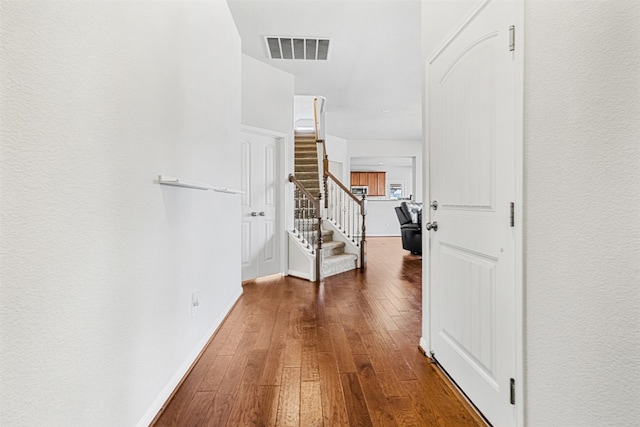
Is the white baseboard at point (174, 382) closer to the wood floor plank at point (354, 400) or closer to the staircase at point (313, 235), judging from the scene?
the wood floor plank at point (354, 400)

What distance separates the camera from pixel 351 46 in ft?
13.5

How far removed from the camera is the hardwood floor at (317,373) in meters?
1.62

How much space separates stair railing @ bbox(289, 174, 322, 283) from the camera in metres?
4.64

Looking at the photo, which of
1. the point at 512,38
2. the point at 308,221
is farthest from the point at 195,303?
the point at 308,221

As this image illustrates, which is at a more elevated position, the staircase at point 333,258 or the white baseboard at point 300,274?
the staircase at point 333,258

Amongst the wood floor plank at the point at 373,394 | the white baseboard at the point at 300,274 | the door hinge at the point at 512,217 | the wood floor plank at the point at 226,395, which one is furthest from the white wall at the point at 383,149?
the door hinge at the point at 512,217

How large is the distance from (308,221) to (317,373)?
10.9 ft

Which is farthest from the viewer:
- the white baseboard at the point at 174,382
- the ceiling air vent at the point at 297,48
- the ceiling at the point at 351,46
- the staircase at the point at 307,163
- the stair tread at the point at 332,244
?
the staircase at the point at 307,163

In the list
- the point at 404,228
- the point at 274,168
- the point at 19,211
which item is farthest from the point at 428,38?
the point at 404,228

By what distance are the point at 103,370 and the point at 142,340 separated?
0.30 metres

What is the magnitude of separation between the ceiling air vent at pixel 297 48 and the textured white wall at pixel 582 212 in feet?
10.2

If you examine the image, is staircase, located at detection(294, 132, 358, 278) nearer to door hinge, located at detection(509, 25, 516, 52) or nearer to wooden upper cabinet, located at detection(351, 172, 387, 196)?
door hinge, located at detection(509, 25, 516, 52)

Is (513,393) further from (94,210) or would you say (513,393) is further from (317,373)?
(94,210)

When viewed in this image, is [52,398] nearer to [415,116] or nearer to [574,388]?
[574,388]
